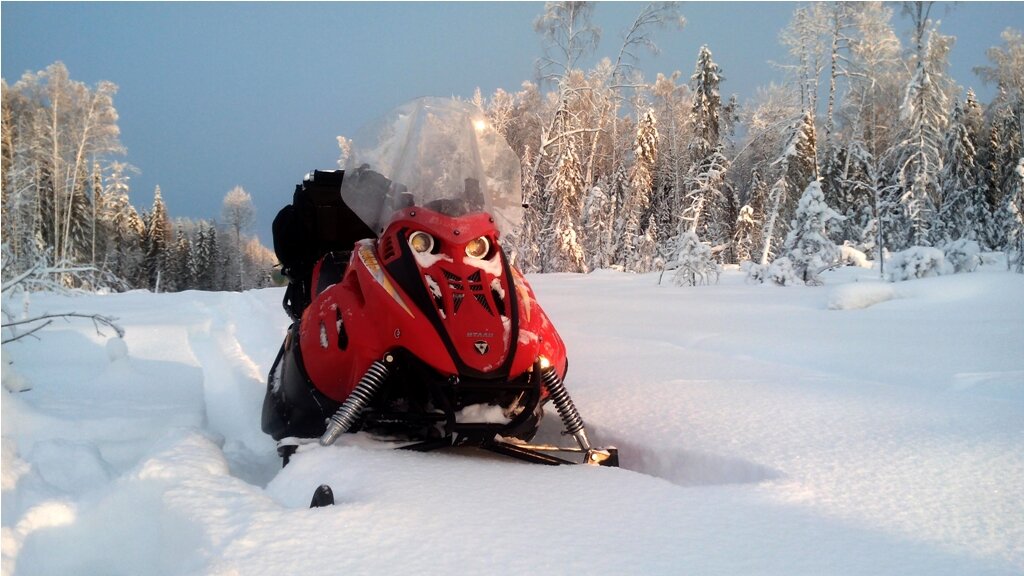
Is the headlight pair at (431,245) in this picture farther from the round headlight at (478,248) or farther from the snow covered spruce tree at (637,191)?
the snow covered spruce tree at (637,191)

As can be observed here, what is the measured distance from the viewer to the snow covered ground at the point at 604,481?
154cm

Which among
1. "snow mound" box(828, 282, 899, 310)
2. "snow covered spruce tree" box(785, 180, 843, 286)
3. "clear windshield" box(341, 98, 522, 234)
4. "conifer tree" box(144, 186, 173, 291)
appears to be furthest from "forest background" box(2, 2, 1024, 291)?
"clear windshield" box(341, 98, 522, 234)

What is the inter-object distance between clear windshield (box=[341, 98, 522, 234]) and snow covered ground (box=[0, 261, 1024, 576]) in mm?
998

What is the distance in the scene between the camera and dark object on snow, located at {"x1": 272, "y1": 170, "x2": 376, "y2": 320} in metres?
3.83

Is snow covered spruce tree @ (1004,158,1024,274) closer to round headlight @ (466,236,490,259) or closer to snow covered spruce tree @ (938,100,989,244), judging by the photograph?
snow covered spruce tree @ (938,100,989,244)

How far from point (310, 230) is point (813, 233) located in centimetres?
1130

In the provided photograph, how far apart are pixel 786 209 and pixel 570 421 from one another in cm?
1982

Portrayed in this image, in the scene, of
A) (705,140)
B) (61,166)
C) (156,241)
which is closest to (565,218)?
(705,140)

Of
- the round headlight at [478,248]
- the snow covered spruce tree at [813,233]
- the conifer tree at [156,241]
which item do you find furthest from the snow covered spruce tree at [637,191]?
the conifer tree at [156,241]

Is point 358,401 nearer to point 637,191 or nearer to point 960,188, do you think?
point 637,191

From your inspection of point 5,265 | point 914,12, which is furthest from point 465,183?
point 914,12

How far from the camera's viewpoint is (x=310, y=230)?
3820 mm

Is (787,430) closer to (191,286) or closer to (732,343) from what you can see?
(732,343)

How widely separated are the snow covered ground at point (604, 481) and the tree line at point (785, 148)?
8550 mm
